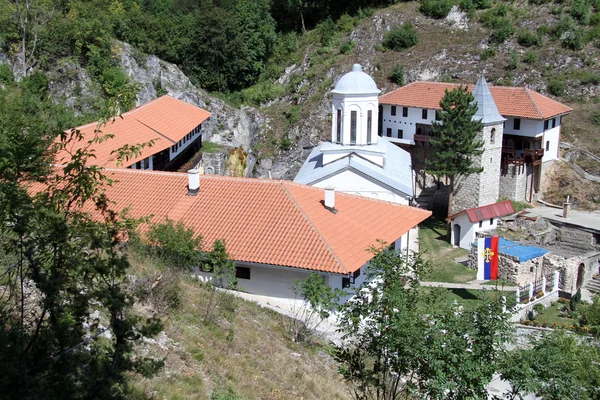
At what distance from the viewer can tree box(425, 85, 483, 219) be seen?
33.8 meters

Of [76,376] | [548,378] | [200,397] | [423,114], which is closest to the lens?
[76,376]

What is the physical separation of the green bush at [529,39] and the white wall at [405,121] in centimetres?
1220

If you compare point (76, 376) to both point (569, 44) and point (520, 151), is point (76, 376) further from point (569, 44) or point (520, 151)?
point (569, 44)

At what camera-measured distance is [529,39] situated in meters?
46.7

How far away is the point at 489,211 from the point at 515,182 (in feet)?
15.6

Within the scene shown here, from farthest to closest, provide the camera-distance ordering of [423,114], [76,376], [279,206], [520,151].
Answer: [423,114] < [520,151] < [279,206] < [76,376]

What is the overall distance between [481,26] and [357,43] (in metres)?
9.44

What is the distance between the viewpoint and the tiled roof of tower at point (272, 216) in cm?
1992

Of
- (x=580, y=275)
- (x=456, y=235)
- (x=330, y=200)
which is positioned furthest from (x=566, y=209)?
(x=330, y=200)

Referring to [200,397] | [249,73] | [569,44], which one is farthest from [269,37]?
[200,397]

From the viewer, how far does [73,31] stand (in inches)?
1537

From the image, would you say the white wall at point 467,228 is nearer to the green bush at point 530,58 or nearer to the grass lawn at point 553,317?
the grass lawn at point 553,317

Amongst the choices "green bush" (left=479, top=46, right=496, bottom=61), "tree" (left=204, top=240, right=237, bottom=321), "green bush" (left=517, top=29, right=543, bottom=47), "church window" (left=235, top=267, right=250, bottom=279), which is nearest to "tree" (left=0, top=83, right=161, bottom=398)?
"tree" (left=204, top=240, right=237, bottom=321)

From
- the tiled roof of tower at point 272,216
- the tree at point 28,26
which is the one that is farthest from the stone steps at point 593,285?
the tree at point 28,26
